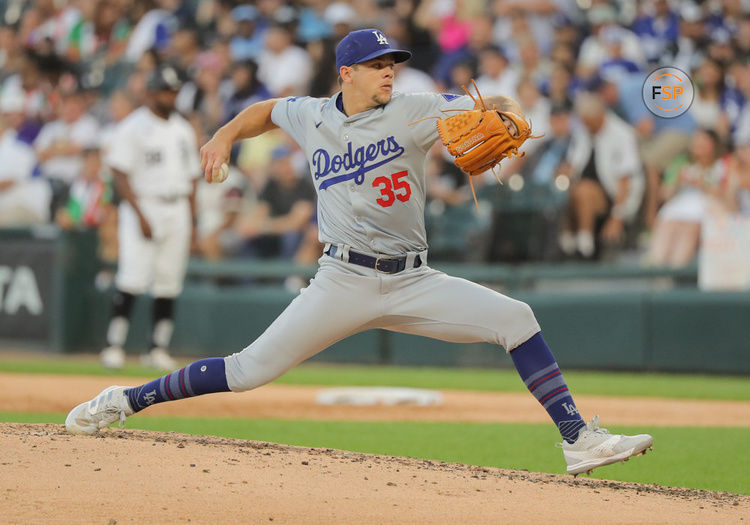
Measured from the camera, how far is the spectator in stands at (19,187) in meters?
14.4

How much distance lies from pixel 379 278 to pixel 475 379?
5.89 m

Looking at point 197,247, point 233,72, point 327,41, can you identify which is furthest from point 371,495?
point 233,72

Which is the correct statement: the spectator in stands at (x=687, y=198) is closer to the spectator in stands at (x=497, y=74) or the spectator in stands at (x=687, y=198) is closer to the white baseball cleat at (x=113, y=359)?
the spectator in stands at (x=497, y=74)

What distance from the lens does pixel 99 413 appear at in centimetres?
504

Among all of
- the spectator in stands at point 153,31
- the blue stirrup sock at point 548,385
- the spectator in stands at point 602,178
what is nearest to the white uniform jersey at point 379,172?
the blue stirrup sock at point 548,385

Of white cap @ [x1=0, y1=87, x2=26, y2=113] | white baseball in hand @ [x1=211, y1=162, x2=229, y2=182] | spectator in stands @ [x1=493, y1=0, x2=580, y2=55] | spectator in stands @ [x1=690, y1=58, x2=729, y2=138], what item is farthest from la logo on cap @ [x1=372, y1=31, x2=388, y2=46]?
white cap @ [x1=0, y1=87, x2=26, y2=113]

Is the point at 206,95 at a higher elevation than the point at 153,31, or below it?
below

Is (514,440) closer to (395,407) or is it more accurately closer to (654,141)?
(395,407)

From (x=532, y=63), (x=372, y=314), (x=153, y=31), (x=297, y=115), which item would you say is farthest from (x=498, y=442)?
(x=153, y=31)

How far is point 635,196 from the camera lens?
1108 cm

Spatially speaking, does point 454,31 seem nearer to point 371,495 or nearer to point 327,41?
point 327,41

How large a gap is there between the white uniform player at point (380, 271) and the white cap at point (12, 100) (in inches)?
484

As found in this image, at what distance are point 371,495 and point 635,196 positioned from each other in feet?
25.0

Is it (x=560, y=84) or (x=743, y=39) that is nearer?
(x=743, y=39)
